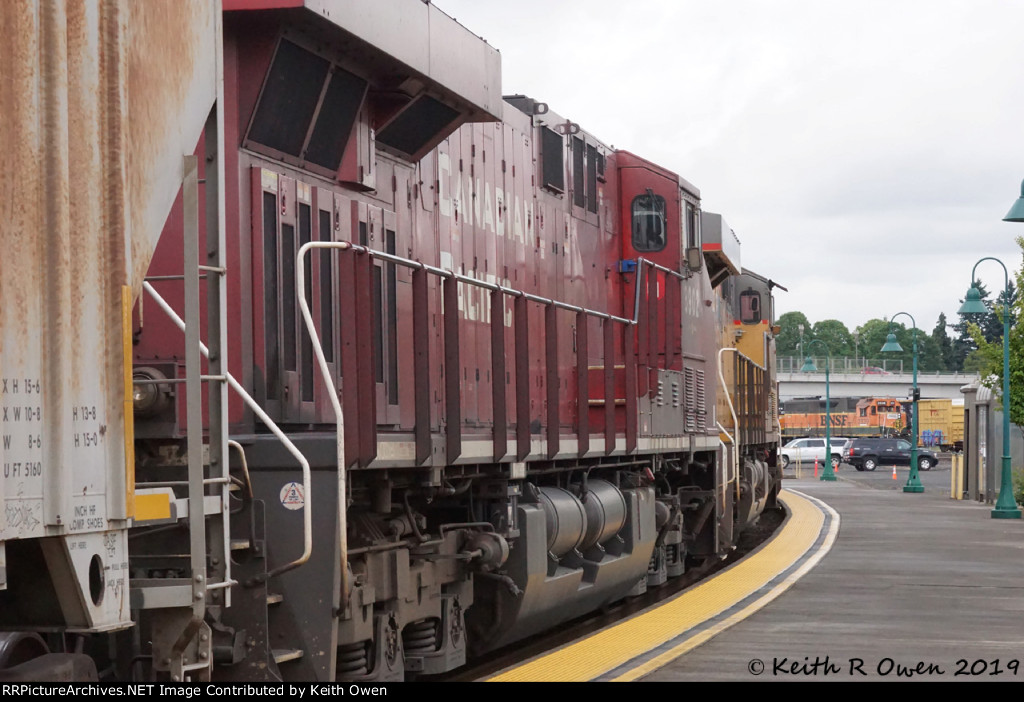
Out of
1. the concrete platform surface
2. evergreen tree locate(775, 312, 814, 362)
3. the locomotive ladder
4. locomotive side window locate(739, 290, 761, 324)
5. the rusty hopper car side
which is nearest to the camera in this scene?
the rusty hopper car side

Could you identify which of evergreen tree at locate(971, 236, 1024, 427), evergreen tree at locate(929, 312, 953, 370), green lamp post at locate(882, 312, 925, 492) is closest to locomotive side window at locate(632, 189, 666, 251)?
evergreen tree at locate(971, 236, 1024, 427)

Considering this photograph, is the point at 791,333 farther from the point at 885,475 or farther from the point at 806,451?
the point at 885,475

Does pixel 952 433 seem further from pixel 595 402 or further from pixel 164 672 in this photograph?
pixel 164 672

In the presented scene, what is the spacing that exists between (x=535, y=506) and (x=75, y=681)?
5403mm

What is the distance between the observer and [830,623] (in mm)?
9609

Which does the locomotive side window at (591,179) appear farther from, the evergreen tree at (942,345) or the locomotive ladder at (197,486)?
the evergreen tree at (942,345)

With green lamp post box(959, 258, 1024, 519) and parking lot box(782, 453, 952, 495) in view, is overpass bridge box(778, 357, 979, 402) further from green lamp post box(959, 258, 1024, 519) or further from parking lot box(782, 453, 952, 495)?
green lamp post box(959, 258, 1024, 519)

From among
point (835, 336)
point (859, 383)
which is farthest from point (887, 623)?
point (835, 336)

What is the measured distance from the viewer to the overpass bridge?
8988cm

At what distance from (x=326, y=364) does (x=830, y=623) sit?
475 centimetres

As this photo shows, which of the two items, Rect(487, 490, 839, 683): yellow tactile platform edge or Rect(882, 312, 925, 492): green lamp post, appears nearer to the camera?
Rect(487, 490, 839, 683): yellow tactile platform edge

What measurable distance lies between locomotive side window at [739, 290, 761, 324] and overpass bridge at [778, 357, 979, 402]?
68.5 metres

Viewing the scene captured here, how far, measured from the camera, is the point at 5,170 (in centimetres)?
389

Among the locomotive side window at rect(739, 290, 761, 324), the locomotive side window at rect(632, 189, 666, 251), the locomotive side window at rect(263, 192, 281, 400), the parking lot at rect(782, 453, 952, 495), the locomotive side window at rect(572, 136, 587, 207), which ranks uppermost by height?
the locomotive side window at rect(572, 136, 587, 207)
